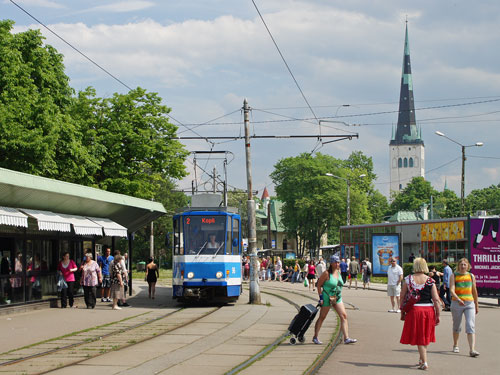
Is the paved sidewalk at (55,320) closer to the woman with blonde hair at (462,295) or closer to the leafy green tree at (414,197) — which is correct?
the woman with blonde hair at (462,295)

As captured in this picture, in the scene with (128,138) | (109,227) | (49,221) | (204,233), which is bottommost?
(204,233)

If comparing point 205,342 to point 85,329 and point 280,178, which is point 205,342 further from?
point 280,178

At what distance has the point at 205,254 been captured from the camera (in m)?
24.0

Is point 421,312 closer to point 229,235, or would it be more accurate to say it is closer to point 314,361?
point 314,361

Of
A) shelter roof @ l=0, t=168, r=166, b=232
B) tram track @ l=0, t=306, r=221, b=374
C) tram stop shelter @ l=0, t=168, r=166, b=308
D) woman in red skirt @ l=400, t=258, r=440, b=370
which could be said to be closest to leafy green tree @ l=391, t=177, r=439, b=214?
shelter roof @ l=0, t=168, r=166, b=232

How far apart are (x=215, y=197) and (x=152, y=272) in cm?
496

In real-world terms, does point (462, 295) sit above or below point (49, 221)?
below

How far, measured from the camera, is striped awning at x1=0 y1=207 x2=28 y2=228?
18.0 m

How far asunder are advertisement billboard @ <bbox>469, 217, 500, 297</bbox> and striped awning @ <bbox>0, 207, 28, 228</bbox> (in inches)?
589

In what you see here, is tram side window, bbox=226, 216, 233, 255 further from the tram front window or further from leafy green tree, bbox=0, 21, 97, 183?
leafy green tree, bbox=0, 21, 97, 183

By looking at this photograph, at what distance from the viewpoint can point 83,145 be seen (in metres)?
39.2

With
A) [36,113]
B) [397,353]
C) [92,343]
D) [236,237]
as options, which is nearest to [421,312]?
[397,353]

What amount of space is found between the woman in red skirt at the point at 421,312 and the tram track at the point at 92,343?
4.93m

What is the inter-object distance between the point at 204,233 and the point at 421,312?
44.5 ft
